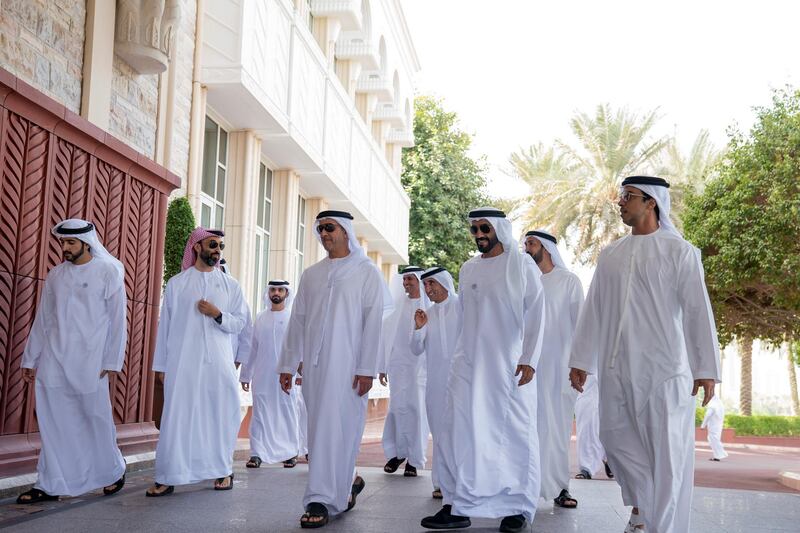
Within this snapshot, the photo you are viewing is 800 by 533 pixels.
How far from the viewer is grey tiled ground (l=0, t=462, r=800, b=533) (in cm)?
602

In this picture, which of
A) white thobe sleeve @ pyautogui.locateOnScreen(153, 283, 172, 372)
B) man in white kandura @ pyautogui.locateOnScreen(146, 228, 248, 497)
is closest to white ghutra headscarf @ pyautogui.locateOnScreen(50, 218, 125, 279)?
white thobe sleeve @ pyautogui.locateOnScreen(153, 283, 172, 372)

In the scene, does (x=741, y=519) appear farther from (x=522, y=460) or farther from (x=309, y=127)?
(x=309, y=127)

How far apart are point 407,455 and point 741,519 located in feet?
12.5

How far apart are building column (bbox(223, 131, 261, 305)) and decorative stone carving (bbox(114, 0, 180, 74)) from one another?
4924 millimetres

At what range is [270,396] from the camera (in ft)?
36.4

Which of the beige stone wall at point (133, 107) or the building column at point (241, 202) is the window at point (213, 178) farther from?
the beige stone wall at point (133, 107)

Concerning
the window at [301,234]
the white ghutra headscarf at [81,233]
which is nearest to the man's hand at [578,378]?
the white ghutra headscarf at [81,233]

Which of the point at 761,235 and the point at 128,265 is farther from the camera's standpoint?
the point at 761,235

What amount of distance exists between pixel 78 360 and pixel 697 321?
4574 mm

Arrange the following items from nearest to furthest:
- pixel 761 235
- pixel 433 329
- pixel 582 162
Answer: pixel 433 329 < pixel 761 235 < pixel 582 162

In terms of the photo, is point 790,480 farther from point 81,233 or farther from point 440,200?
point 440,200

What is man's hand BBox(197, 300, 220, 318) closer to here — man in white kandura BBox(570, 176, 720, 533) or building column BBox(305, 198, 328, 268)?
man in white kandura BBox(570, 176, 720, 533)

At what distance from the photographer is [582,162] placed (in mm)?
33312

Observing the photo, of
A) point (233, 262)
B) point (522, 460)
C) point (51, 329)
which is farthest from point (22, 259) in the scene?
point (233, 262)
